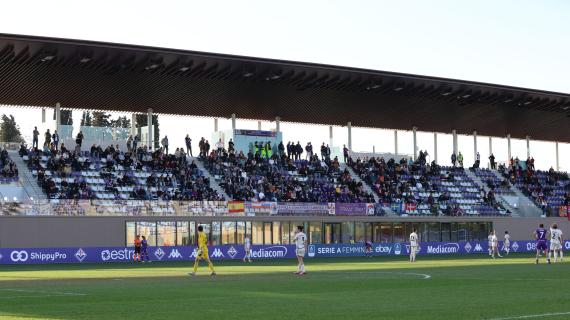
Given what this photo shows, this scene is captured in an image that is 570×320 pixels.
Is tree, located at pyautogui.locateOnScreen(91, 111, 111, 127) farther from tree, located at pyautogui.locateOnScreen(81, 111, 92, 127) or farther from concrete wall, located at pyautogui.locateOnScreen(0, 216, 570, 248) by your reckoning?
concrete wall, located at pyautogui.locateOnScreen(0, 216, 570, 248)

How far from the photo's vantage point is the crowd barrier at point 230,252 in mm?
51188

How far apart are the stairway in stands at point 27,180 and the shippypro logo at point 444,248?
1112 inches

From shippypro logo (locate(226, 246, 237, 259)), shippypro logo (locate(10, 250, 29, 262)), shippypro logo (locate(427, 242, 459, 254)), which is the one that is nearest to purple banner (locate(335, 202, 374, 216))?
shippypro logo (locate(427, 242, 459, 254))

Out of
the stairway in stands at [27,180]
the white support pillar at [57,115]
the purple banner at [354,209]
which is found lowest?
the purple banner at [354,209]

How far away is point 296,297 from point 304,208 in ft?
136

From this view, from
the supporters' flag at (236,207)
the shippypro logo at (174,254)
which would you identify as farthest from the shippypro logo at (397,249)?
the shippypro logo at (174,254)

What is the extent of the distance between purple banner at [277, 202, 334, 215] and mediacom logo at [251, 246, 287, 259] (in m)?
2.73

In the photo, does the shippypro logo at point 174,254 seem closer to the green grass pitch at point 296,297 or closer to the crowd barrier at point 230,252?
the crowd barrier at point 230,252

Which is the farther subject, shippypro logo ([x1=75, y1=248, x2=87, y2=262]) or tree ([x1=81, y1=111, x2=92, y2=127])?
tree ([x1=81, y1=111, x2=92, y2=127])

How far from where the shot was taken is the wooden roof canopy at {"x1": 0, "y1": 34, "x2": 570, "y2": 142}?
192 feet

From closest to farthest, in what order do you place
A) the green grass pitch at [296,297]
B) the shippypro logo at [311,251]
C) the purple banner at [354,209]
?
the green grass pitch at [296,297] → the shippypro logo at [311,251] → the purple banner at [354,209]

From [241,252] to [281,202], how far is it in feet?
17.3

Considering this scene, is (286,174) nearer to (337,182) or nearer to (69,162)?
(337,182)

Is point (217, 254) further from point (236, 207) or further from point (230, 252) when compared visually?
point (236, 207)
